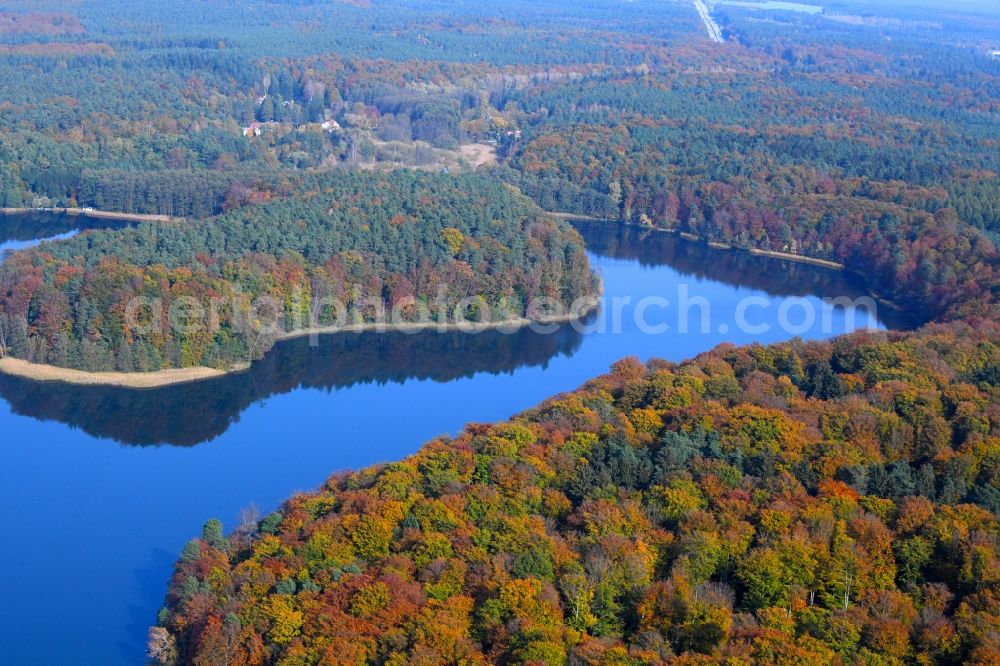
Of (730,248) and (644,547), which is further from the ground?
(644,547)

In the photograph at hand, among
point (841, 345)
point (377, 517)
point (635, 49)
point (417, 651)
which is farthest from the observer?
point (635, 49)

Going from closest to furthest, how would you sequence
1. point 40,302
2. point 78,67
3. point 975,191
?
point 40,302 → point 975,191 → point 78,67

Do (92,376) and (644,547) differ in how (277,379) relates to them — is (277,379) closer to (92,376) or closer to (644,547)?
(92,376)

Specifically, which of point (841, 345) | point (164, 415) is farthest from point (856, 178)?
point (164, 415)

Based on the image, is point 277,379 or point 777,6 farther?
point 777,6

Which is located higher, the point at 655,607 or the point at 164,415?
the point at 655,607

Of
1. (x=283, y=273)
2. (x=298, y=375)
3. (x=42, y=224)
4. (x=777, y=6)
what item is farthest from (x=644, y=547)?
(x=777, y=6)

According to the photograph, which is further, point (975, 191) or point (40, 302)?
point (975, 191)

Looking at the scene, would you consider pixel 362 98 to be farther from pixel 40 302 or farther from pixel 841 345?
pixel 841 345
